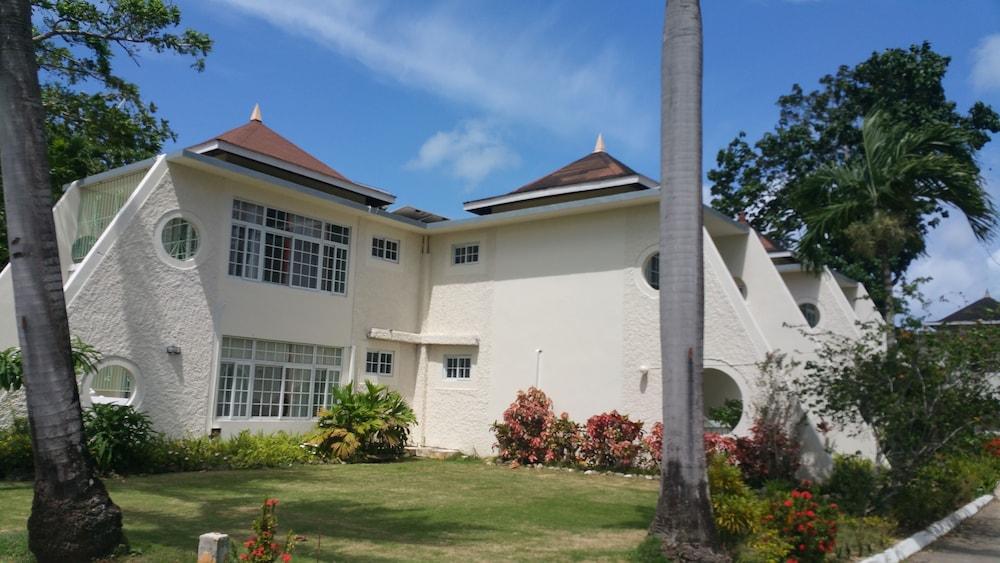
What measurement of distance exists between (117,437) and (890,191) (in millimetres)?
14949

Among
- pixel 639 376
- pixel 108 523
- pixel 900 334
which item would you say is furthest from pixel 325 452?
pixel 900 334

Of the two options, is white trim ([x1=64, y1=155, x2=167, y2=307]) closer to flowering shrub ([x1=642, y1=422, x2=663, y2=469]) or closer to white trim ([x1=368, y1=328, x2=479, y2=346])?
white trim ([x1=368, y1=328, x2=479, y2=346])

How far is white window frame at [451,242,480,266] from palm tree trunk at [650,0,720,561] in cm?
1206

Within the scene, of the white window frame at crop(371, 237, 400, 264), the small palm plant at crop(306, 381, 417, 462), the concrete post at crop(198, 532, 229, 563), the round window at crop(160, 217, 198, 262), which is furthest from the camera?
the white window frame at crop(371, 237, 400, 264)

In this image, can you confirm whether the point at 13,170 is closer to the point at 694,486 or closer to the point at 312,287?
the point at 694,486

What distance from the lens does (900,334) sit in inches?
480

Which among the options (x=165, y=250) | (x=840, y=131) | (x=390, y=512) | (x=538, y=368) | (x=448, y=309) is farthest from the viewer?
(x=840, y=131)

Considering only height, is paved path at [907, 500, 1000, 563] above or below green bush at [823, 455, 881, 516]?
below

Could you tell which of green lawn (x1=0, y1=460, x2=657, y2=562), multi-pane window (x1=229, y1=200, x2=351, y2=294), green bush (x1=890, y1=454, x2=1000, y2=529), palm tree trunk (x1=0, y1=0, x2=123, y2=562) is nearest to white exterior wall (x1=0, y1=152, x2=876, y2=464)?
multi-pane window (x1=229, y1=200, x2=351, y2=294)

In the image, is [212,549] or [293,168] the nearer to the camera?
[212,549]

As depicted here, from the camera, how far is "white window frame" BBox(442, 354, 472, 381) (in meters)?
20.0

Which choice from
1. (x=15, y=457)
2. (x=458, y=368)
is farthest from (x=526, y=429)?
(x=15, y=457)

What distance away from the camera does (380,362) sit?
19.9 meters

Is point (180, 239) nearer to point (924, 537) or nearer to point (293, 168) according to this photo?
point (293, 168)
